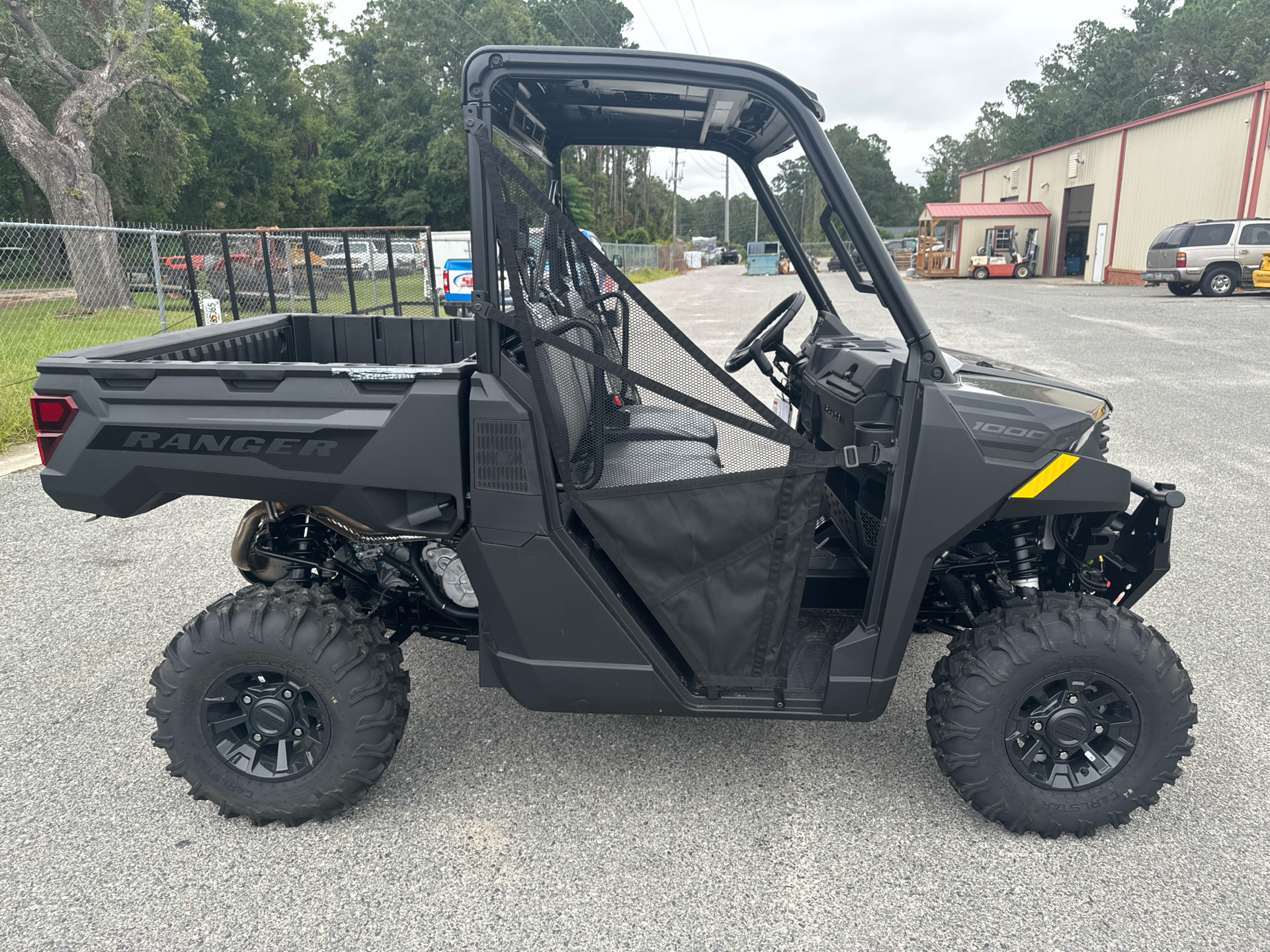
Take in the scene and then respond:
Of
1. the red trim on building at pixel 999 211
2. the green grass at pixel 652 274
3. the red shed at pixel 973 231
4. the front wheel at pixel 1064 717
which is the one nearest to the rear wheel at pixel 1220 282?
the green grass at pixel 652 274

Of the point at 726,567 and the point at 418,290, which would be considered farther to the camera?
the point at 418,290

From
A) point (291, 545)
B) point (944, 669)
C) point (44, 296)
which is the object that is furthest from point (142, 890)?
point (44, 296)

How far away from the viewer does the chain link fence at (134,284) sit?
8.91m

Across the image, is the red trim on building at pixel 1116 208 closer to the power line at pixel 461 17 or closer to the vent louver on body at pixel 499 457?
the power line at pixel 461 17

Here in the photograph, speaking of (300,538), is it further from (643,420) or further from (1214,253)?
(1214,253)

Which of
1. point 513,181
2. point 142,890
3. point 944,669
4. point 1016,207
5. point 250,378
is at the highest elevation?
point 1016,207

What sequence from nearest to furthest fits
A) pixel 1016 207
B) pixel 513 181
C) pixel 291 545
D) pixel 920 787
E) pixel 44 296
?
1. pixel 513 181
2. pixel 920 787
3. pixel 291 545
4. pixel 44 296
5. pixel 1016 207

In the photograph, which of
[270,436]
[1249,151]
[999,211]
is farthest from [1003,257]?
[270,436]

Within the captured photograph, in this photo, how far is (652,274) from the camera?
4206 centimetres

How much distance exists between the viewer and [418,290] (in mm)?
16781

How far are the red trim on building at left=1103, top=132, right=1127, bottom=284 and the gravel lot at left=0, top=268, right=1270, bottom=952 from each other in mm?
33012

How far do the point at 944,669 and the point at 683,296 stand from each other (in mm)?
25005

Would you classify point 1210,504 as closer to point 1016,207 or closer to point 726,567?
point 726,567

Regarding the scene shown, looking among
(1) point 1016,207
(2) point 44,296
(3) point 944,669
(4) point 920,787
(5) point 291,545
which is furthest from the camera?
(1) point 1016,207
